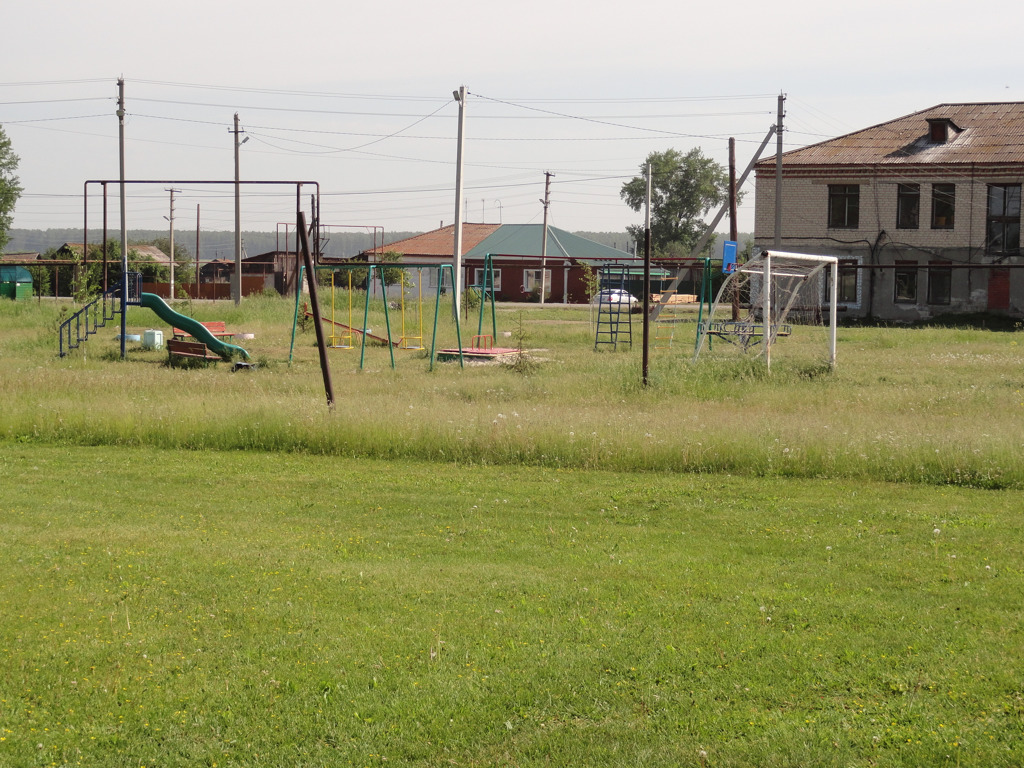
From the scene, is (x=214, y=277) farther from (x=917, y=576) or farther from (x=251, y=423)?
(x=917, y=576)

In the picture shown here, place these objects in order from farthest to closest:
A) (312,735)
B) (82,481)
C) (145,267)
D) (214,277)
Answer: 1. (214,277)
2. (145,267)
3. (82,481)
4. (312,735)

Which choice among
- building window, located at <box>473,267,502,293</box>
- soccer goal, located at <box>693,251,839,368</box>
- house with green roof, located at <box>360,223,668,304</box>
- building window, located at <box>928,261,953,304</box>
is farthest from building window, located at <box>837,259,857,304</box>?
building window, located at <box>473,267,502,293</box>

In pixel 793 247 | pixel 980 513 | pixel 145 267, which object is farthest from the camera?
pixel 145 267

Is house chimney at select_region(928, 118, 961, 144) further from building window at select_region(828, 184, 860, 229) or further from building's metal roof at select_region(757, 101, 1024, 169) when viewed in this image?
building window at select_region(828, 184, 860, 229)

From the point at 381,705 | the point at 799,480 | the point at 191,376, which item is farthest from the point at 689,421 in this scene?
the point at 191,376

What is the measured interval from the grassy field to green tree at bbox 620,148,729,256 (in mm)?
88064

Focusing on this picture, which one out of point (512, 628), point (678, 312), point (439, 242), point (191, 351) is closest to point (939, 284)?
point (678, 312)

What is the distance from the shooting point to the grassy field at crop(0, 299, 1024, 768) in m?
5.10

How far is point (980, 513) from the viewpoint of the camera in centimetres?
963

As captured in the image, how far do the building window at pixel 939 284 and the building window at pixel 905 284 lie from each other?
551 millimetres

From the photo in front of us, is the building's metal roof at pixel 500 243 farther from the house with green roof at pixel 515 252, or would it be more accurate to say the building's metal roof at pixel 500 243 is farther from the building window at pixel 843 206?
the building window at pixel 843 206

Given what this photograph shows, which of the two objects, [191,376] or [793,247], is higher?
[793,247]

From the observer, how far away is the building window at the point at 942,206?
42625mm

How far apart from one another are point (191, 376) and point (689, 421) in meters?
11.3
